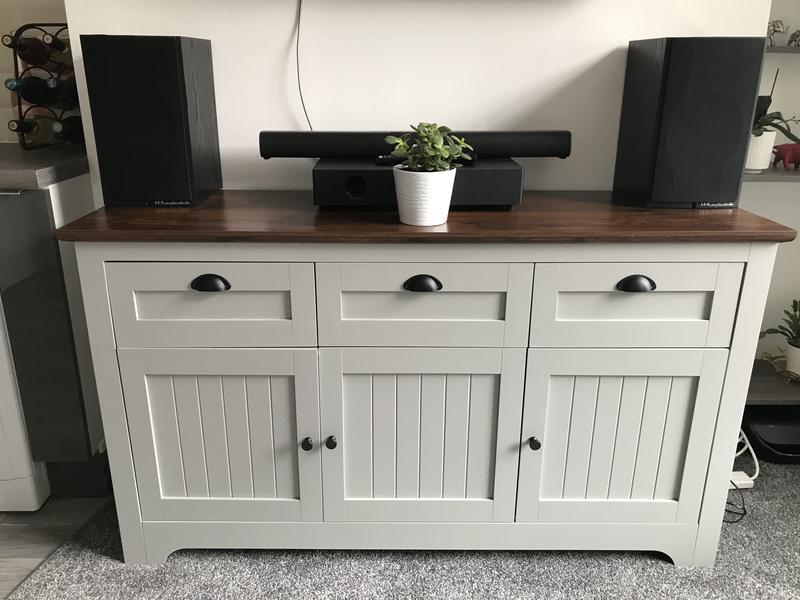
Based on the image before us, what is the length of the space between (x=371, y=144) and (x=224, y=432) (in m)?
0.73

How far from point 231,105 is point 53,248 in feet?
1.78

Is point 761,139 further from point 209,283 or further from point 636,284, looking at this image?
point 209,283

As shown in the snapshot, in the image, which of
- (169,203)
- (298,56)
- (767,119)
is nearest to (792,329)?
(767,119)

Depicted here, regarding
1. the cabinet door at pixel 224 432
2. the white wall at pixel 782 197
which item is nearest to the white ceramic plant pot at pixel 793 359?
the white wall at pixel 782 197

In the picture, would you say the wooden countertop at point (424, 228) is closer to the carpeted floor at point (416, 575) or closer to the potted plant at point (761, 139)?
the potted plant at point (761, 139)

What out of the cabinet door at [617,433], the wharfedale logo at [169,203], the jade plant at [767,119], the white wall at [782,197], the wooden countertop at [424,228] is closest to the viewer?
the wooden countertop at [424,228]

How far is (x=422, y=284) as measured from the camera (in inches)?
51.0

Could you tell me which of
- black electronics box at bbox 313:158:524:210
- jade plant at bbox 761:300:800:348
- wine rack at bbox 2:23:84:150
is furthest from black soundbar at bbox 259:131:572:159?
jade plant at bbox 761:300:800:348

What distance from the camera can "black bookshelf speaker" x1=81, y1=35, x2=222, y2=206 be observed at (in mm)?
1389

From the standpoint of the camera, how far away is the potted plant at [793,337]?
Answer: 6.25 ft

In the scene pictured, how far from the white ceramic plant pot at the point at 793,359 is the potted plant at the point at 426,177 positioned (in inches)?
48.7

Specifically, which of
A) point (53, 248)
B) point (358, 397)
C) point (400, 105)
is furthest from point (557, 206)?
point (53, 248)

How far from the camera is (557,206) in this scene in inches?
59.5

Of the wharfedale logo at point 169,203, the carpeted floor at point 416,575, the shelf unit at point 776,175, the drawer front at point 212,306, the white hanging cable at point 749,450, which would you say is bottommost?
the carpeted floor at point 416,575
